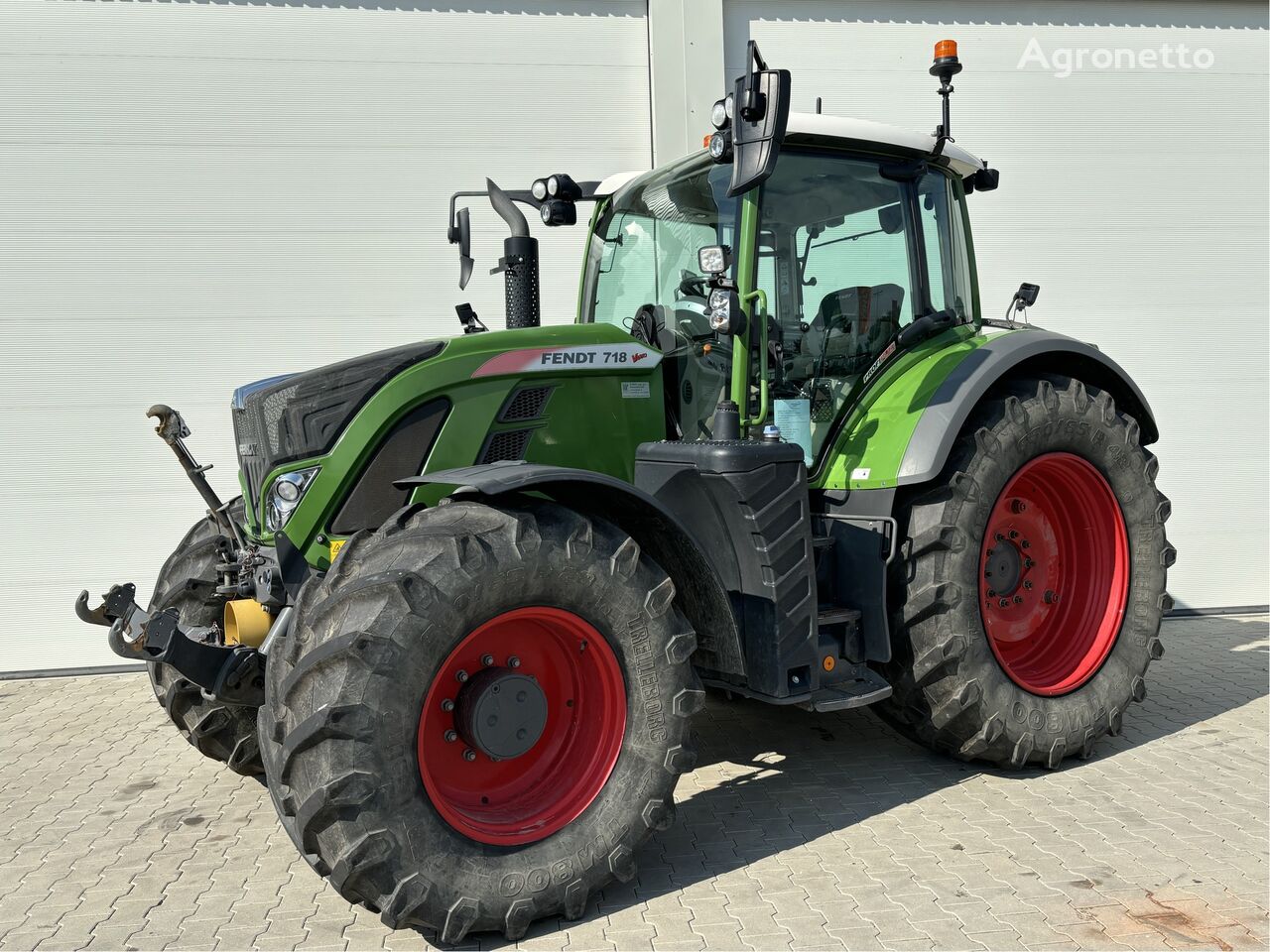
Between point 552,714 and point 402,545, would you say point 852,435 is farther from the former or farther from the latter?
point 402,545

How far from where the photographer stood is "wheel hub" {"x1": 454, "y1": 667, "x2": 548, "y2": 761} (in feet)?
9.73

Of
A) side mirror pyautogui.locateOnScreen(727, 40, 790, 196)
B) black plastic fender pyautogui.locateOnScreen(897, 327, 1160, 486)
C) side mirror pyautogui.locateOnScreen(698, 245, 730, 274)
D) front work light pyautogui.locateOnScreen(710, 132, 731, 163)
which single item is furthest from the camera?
black plastic fender pyautogui.locateOnScreen(897, 327, 1160, 486)

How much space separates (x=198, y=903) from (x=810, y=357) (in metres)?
2.69

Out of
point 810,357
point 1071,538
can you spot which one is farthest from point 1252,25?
point 810,357

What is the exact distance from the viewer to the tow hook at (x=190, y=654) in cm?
314

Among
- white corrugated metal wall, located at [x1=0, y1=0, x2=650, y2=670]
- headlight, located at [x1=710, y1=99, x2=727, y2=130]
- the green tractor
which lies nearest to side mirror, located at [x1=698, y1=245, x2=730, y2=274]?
the green tractor

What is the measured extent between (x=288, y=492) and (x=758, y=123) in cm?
183

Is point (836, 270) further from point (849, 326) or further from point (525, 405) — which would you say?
point (525, 405)

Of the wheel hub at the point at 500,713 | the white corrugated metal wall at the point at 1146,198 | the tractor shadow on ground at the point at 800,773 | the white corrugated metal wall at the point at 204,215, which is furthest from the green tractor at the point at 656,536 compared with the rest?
the white corrugated metal wall at the point at 1146,198

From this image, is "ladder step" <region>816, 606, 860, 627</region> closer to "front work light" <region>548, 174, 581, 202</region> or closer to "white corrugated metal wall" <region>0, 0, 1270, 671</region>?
Result: "front work light" <region>548, 174, 581, 202</region>

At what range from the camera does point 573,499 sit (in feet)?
10.6

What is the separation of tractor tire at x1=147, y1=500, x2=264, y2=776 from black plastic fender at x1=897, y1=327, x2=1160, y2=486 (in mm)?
2570

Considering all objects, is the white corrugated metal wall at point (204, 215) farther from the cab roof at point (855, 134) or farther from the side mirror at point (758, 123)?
the side mirror at point (758, 123)

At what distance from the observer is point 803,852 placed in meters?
3.41
